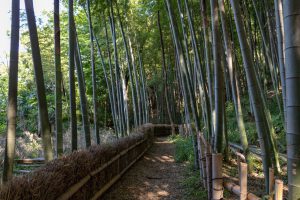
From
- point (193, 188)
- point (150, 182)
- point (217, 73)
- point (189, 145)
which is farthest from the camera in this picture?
point (189, 145)

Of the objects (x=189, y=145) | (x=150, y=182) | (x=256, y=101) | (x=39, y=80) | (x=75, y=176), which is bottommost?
(x=150, y=182)

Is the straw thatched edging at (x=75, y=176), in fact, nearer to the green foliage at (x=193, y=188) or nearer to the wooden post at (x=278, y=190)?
the green foliage at (x=193, y=188)

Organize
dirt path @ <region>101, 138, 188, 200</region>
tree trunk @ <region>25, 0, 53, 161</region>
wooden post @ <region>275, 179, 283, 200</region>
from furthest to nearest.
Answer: dirt path @ <region>101, 138, 188, 200</region> < tree trunk @ <region>25, 0, 53, 161</region> < wooden post @ <region>275, 179, 283, 200</region>

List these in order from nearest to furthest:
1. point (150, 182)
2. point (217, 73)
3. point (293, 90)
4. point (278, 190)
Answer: point (293, 90)
point (278, 190)
point (217, 73)
point (150, 182)

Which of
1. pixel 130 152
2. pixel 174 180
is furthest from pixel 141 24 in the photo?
pixel 174 180

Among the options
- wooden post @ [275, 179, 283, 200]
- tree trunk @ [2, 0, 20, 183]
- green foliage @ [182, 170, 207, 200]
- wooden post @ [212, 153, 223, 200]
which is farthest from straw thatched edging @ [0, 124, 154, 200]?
wooden post @ [275, 179, 283, 200]

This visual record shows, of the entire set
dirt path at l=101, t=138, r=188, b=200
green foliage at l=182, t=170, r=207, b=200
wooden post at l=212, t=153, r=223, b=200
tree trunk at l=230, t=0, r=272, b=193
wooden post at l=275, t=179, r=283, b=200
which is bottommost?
dirt path at l=101, t=138, r=188, b=200

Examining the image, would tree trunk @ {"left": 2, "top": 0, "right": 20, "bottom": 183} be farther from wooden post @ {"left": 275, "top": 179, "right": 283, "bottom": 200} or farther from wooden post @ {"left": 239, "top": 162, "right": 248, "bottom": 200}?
wooden post @ {"left": 275, "top": 179, "right": 283, "bottom": 200}

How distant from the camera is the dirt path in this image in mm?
4570

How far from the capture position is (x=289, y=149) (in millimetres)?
1541

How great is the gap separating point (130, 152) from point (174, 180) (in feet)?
4.48

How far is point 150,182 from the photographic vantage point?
213 inches

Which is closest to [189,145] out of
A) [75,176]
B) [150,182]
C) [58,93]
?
[150,182]

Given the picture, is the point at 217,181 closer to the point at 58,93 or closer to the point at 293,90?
the point at 293,90
